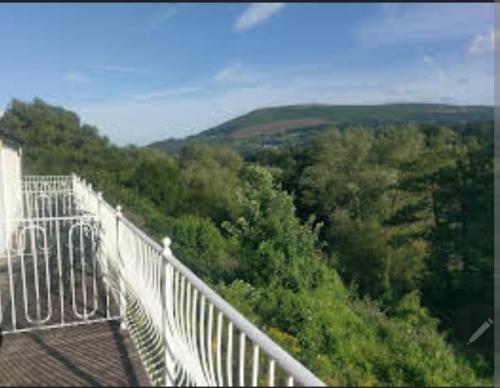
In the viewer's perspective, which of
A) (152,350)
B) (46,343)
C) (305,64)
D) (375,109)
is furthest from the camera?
(375,109)

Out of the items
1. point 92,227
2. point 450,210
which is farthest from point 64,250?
point 450,210

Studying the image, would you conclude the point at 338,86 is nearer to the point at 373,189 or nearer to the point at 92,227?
the point at 92,227

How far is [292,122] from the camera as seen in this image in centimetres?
5153

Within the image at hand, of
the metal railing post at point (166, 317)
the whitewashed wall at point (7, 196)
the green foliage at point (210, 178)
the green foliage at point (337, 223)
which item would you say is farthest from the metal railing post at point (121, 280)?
the green foliage at point (210, 178)

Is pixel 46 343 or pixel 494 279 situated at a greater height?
pixel 46 343

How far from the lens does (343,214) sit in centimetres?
3164

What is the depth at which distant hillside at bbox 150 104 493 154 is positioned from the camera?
141 ft

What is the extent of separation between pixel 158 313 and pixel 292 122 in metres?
48.6

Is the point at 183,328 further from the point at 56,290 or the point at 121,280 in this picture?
the point at 56,290

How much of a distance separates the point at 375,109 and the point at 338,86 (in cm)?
3269

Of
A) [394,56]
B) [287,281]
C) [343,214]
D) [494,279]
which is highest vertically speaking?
[394,56]

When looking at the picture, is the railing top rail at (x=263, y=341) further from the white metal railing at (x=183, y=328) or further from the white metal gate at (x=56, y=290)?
the white metal gate at (x=56, y=290)

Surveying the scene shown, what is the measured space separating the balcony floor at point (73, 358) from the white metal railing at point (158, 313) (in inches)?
5.0

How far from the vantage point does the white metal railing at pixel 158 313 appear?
2426 mm
